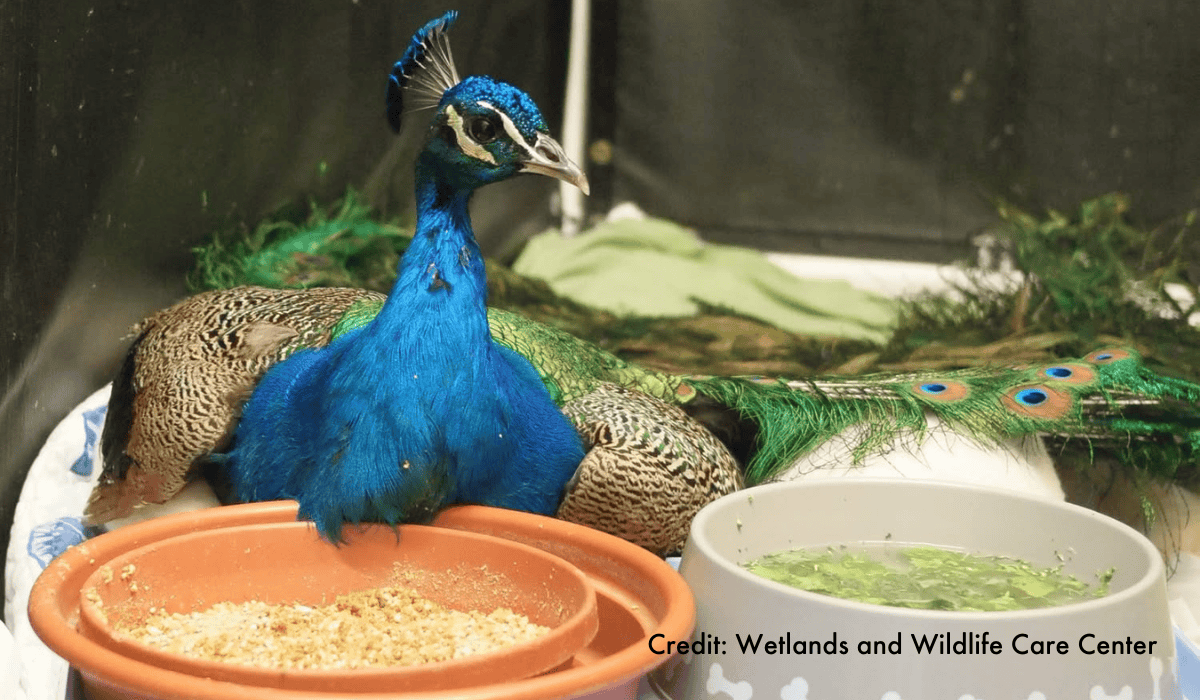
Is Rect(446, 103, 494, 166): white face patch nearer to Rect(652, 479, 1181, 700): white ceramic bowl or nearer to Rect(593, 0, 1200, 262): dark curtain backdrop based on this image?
Rect(652, 479, 1181, 700): white ceramic bowl

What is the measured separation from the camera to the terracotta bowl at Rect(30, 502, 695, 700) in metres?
0.80

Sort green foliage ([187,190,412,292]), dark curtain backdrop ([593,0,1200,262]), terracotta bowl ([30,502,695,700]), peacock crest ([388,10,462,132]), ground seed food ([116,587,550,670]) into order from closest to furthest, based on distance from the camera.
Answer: terracotta bowl ([30,502,695,700]) < ground seed food ([116,587,550,670]) < peacock crest ([388,10,462,132]) < green foliage ([187,190,412,292]) < dark curtain backdrop ([593,0,1200,262])

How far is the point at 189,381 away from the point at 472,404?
0.41m

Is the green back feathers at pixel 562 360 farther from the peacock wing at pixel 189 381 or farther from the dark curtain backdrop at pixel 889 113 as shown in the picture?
the dark curtain backdrop at pixel 889 113

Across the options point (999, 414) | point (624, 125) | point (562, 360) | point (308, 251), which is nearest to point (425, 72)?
point (562, 360)

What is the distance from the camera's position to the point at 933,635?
0.82 metres

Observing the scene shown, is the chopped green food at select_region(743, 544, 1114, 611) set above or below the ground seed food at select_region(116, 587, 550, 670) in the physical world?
above

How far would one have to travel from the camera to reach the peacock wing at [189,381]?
55.0 inches

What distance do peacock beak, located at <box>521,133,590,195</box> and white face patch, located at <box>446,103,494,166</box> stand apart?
4cm

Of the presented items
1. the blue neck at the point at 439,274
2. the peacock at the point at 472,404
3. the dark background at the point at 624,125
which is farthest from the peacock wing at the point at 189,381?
the blue neck at the point at 439,274

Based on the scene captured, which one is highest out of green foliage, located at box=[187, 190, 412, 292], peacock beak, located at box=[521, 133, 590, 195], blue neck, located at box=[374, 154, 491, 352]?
peacock beak, located at box=[521, 133, 590, 195]

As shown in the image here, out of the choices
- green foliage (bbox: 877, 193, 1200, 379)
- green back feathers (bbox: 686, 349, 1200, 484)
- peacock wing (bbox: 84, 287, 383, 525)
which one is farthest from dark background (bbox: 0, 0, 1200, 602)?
green back feathers (bbox: 686, 349, 1200, 484)

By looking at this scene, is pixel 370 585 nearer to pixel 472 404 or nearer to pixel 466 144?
pixel 472 404

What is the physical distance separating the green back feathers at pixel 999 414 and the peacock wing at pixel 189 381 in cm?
56
